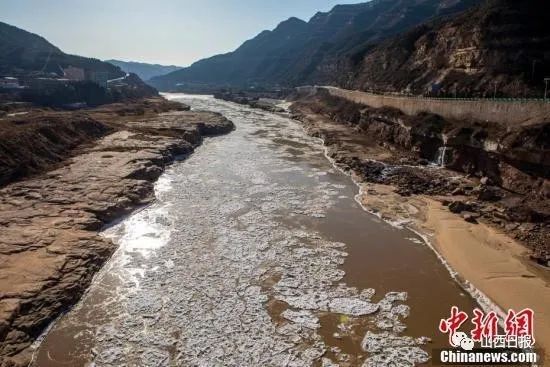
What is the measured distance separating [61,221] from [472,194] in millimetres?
25464

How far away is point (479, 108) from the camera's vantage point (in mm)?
37125

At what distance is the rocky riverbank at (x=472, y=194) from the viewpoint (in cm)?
1761

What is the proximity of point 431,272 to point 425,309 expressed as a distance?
3.23 metres

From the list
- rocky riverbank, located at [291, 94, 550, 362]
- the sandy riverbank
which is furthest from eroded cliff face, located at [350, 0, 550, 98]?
the sandy riverbank

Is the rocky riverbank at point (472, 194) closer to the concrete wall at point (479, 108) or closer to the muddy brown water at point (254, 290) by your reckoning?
the concrete wall at point (479, 108)

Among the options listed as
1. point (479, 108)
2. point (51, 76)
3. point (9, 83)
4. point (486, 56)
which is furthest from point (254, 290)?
point (51, 76)

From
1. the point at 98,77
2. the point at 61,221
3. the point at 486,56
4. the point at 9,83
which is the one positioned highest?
the point at 486,56

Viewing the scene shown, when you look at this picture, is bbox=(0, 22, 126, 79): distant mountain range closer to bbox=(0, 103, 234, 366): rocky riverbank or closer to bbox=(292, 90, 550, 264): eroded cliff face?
bbox=(0, 103, 234, 366): rocky riverbank

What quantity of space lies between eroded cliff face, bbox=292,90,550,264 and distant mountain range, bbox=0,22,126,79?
95.7 meters

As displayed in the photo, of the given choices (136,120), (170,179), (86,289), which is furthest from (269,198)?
(136,120)

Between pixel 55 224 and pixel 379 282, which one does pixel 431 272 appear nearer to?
pixel 379 282

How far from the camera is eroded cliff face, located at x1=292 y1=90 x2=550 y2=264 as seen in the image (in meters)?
23.5

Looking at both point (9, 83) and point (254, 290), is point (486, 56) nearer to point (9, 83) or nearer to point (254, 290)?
point (254, 290)

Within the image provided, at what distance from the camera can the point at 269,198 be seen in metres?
28.6
